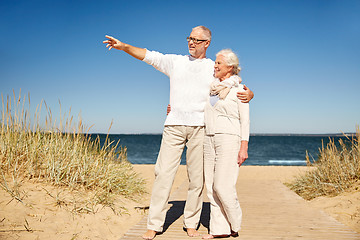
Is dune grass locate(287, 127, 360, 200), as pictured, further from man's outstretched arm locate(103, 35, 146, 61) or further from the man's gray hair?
man's outstretched arm locate(103, 35, 146, 61)

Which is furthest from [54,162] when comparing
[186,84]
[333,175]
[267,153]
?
[267,153]

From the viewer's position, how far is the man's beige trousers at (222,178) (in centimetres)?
292

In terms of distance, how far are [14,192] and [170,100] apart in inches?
91.4

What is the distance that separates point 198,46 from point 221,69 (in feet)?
1.24

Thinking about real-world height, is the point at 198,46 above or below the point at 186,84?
above

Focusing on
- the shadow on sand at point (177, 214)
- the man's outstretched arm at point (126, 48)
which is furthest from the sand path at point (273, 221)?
the man's outstretched arm at point (126, 48)

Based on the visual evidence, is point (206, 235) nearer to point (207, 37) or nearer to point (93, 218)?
point (93, 218)

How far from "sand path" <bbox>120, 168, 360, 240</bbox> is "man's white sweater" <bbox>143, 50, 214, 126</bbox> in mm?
1240

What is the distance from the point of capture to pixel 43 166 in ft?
14.6

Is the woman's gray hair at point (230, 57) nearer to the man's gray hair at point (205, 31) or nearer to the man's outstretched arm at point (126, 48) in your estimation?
the man's gray hair at point (205, 31)

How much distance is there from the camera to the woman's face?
A: 3.00m

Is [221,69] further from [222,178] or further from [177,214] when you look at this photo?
[177,214]

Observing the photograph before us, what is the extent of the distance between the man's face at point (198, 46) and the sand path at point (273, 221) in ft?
6.25

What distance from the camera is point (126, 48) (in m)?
3.07
